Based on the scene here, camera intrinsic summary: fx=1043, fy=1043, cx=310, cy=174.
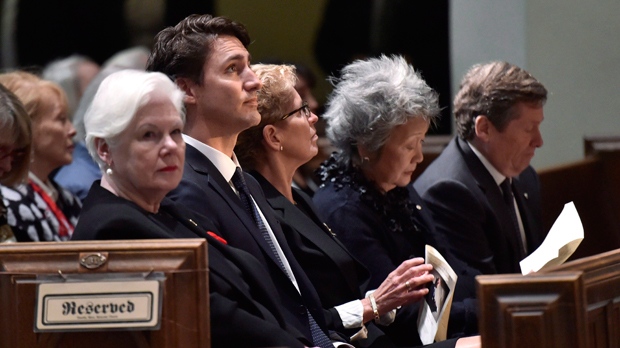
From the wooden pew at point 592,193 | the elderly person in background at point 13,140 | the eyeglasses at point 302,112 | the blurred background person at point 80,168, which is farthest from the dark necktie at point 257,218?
the wooden pew at point 592,193

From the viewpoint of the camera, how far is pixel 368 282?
3.69m

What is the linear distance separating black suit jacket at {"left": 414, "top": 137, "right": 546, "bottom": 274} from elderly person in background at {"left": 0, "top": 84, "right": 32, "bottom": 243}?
5.23 feet

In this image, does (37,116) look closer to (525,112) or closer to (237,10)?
(525,112)

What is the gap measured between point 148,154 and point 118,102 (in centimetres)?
16

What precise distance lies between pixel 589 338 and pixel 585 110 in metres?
3.87

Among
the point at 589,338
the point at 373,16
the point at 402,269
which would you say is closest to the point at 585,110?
the point at 373,16

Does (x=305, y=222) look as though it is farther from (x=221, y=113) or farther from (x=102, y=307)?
(x=102, y=307)

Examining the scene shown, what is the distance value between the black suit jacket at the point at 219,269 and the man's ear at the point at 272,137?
0.78 m

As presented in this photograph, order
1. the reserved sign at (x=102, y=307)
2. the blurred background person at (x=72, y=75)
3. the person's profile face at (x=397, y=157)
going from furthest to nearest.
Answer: the blurred background person at (x=72, y=75), the person's profile face at (x=397, y=157), the reserved sign at (x=102, y=307)

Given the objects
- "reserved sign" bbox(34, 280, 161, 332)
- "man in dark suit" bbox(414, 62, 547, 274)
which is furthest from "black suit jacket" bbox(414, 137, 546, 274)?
"reserved sign" bbox(34, 280, 161, 332)

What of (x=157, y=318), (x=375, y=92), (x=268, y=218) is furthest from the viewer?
(x=375, y=92)

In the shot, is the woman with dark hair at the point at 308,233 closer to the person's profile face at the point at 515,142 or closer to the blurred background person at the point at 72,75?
the person's profile face at the point at 515,142

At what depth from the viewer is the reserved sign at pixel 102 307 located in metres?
2.40

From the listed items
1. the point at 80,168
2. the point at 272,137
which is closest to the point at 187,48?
the point at 272,137
